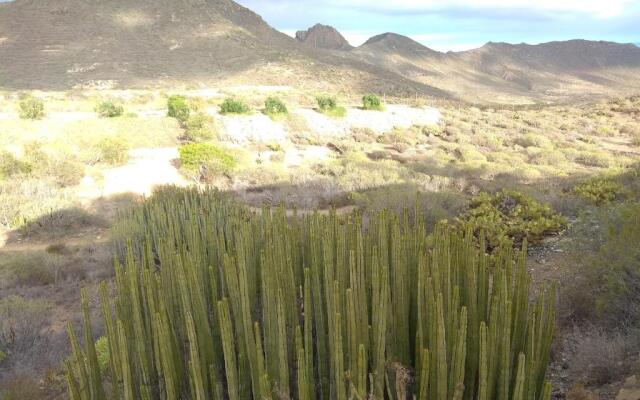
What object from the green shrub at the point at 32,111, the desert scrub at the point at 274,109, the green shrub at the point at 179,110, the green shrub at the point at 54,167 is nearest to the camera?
the green shrub at the point at 54,167

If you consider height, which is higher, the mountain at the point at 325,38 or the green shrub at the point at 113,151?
the mountain at the point at 325,38

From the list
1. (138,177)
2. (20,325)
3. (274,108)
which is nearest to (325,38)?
(274,108)

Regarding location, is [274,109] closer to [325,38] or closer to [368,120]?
[368,120]

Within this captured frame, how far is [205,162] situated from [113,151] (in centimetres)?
322

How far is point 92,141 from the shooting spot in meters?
16.8

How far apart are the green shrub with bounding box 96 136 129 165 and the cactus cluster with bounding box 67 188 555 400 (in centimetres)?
1321

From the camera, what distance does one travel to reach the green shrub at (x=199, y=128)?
63.0 ft

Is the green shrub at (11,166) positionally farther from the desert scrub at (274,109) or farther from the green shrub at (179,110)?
the desert scrub at (274,109)

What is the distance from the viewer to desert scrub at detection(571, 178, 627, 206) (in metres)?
10.0

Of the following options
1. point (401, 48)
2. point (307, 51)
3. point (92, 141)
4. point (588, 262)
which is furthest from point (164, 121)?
point (401, 48)

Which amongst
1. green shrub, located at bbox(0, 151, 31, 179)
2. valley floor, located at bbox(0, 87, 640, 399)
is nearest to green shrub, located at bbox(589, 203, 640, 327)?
valley floor, located at bbox(0, 87, 640, 399)

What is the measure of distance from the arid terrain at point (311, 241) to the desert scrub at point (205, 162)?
73 millimetres

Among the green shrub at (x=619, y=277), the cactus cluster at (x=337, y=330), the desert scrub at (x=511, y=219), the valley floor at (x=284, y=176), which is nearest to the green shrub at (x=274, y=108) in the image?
the valley floor at (x=284, y=176)

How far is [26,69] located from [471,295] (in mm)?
53057
